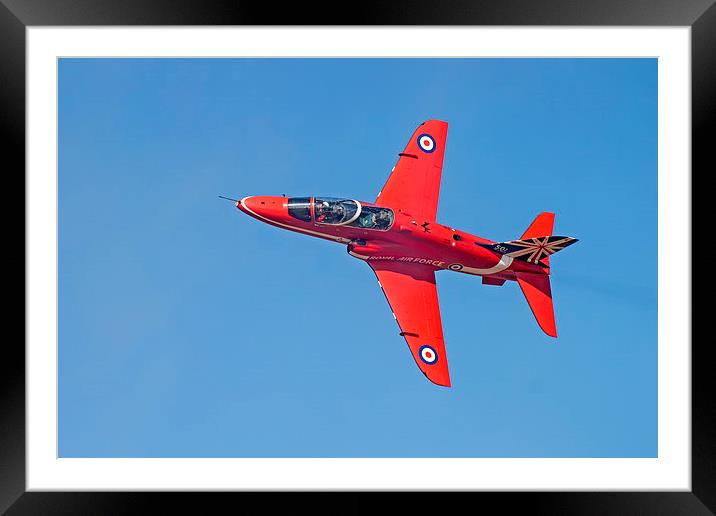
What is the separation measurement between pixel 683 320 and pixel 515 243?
6698 mm

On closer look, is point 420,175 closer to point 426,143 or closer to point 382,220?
point 426,143

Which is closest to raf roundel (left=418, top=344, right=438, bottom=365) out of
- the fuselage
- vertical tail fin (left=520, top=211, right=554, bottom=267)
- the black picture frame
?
the fuselage

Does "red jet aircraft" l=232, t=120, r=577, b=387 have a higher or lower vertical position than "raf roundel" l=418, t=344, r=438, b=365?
higher

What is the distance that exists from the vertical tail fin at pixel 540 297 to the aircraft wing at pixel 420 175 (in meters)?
2.86

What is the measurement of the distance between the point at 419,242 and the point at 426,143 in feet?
9.31

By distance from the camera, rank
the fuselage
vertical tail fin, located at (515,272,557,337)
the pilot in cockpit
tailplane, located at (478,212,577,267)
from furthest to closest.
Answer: tailplane, located at (478,212,577,267)
vertical tail fin, located at (515,272,557,337)
the pilot in cockpit
the fuselage

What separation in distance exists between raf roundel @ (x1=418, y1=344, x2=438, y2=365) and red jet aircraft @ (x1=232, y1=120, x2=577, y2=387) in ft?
0.08

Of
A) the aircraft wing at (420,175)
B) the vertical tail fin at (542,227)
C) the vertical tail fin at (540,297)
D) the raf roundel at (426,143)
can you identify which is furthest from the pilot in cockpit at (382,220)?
the vertical tail fin at (540,297)

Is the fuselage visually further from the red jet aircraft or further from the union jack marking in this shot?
the union jack marking

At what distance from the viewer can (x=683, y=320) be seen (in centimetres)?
1176

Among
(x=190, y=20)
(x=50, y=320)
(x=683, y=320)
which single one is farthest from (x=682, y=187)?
(x=50, y=320)

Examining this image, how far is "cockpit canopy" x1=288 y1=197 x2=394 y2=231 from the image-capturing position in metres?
16.9

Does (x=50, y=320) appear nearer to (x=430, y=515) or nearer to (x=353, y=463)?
(x=353, y=463)

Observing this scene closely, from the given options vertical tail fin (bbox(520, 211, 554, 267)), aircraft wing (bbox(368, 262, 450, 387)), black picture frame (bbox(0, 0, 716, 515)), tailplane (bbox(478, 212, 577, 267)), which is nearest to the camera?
black picture frame (bbox(0, 0, 716, 515))
